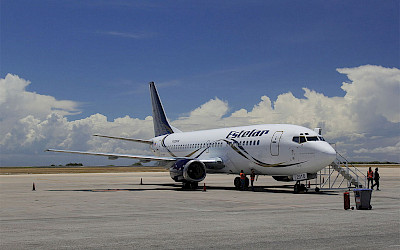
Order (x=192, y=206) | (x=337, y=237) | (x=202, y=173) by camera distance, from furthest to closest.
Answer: (x=202, y=173), (x=192, y=206), (x=337, y=237)

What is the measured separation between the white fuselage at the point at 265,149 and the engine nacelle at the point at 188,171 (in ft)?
7.67

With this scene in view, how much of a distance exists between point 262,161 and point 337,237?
19.6 meters

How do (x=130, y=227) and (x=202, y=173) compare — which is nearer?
(x=130, y=227)

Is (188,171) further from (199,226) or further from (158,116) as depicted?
(199,226)

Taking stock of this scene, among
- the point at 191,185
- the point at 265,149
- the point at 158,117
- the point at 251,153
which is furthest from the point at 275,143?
the point at 158,117

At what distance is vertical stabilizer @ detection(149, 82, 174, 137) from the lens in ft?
→ 161

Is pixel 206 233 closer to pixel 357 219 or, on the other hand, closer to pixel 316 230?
pixel 316 230

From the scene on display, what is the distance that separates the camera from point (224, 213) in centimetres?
1759

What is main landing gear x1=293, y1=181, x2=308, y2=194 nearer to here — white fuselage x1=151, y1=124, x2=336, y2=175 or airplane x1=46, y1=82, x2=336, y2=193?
airplane x1=46, y1=82, x2=336, y2=193

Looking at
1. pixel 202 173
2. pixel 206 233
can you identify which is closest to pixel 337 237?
pixel 206 233

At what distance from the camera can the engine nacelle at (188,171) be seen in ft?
108

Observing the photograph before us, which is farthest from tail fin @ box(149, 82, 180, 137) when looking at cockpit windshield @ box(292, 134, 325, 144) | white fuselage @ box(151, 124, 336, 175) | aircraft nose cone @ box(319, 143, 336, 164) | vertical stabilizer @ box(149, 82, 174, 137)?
aircraft nose cone @ box(319, 143, 336, 164)

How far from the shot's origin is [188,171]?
33.0m

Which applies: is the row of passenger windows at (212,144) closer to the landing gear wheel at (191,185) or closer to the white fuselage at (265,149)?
the white fuselage at (265,149)
